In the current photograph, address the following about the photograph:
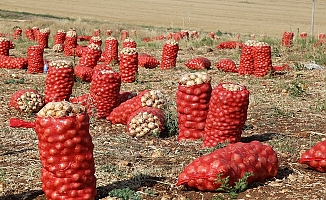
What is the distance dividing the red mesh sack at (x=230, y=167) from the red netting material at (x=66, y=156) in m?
0.93

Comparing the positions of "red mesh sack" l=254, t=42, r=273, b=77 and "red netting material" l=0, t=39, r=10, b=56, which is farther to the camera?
"red netting material" l=0, t=39, r=10, b=56

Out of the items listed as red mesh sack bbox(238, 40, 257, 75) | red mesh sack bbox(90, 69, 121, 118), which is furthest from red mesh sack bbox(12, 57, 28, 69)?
red mesh sack bbox(90, 69, 121, 118)

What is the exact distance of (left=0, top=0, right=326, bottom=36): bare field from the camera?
47844mm

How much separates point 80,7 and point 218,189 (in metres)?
54.3

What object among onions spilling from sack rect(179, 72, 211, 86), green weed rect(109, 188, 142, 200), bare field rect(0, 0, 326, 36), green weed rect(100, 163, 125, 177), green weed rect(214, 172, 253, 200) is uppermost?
onions spilling from sack rect(179, 72, 211, 86)

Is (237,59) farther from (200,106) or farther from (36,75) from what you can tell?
(200,106)

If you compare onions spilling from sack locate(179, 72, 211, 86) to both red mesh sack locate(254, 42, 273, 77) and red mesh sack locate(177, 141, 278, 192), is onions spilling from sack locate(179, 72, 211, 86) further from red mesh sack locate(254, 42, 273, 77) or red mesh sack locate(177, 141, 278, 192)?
red mesh sack locate(254, 42, 273, 77)

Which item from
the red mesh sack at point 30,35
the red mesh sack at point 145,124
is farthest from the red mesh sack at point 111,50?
the red mesh sack at point 30,35

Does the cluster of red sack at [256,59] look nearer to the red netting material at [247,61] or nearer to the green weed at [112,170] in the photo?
the red netting material at [247,61]

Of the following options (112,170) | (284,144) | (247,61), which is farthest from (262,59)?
(112,170)

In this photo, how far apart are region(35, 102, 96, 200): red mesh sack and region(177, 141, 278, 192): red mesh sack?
95 cm

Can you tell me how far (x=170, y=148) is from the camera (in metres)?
7.07

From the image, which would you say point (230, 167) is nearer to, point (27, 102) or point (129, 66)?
point (27, 102)

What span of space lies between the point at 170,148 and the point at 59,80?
286 cm
